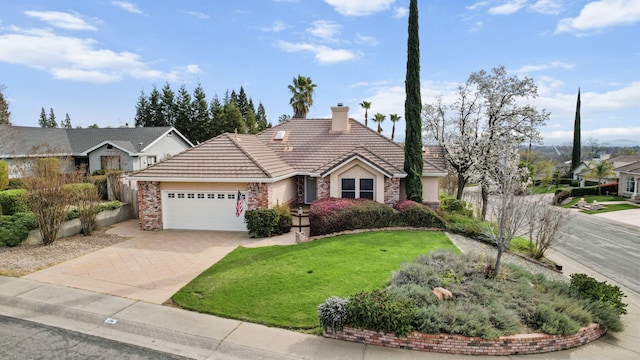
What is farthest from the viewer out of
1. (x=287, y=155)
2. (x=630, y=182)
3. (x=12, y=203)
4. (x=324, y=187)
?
(x=630, y=182)

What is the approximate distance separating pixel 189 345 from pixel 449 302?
5783 millimetres

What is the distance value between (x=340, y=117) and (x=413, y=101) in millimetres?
5624

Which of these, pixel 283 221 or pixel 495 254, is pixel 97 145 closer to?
pixel 283 221

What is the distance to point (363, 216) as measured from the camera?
1597 cm

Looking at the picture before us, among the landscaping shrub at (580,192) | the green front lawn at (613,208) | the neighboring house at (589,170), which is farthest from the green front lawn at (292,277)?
the neighboring house at (589,170)

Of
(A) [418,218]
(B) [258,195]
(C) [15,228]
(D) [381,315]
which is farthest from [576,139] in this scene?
(C) [15,228]

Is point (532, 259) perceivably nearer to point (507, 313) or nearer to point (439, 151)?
point (507, 313)

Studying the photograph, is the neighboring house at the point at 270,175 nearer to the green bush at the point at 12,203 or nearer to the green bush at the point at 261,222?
the green bush at the point at 261,222

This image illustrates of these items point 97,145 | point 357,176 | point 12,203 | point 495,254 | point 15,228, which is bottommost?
point 495,254

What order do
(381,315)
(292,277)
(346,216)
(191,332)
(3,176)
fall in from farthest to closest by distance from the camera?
1. (3,176)
2. (346,216)
3. (292,277)
4. (191,332)
5. (381,315)

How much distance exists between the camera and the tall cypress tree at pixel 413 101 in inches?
749

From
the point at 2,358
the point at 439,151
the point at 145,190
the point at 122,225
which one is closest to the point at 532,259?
the point at 439,151

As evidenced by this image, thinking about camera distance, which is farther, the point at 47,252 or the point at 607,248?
the point at 607,248

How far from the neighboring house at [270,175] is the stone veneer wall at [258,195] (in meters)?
0.05
